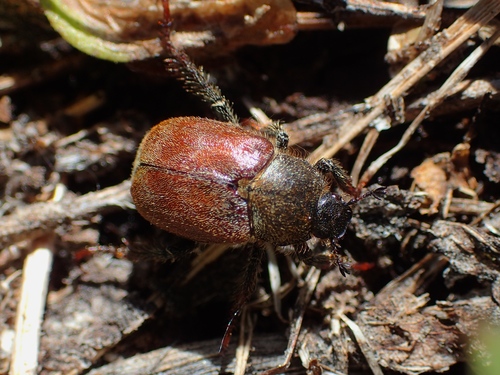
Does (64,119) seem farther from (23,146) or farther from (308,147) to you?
(308,147)

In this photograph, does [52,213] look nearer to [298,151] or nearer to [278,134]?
[278,134]

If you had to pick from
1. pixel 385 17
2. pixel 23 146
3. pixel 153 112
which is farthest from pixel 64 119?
pixel 385 17

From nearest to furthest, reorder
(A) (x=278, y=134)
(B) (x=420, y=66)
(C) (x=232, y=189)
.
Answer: (C) (x=232, y=189) → (B) (x=420, y=66) → (A) (x=278, y=134)

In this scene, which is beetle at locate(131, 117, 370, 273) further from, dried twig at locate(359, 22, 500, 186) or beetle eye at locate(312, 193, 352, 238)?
dried twig at locate(359, 22, 500, 186)

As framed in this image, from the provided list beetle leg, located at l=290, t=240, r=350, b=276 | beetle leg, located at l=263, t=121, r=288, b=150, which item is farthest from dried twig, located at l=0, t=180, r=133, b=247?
beetle leg, located at l=290, t=240, r=350, b=276

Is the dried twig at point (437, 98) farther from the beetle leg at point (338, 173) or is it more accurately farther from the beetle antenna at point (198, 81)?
the beetle antenna at point (198, 81)

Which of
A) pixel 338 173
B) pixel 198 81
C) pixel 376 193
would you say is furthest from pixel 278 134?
pixel 376 193


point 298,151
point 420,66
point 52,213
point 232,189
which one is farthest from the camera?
point 52,213

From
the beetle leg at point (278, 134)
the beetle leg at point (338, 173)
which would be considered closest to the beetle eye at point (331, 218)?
the beetle leg at point (338, 173)
